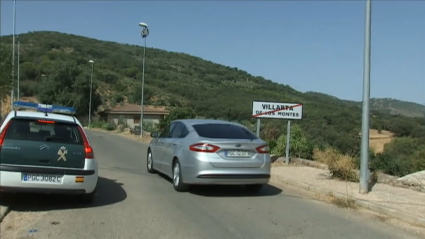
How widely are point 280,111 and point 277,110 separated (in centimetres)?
10

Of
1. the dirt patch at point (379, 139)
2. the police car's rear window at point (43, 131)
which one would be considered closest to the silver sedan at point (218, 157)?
the police car's rear window at point (43, 131)

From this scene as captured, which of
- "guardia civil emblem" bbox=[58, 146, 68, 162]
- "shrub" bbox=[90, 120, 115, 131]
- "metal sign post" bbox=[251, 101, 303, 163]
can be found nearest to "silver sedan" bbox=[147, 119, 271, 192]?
"guardia civil emblem" bbox=[58, 146, 68, 162]

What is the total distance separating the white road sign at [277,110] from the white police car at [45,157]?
822 cm

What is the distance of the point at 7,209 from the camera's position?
23.9 ft

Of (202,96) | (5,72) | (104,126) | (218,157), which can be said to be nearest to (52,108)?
(218,157)

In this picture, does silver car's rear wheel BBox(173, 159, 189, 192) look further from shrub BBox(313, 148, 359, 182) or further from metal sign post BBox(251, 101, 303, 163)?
metal sign post BBox(251, 101, 303, 163)

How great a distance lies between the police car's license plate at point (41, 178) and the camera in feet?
23.5

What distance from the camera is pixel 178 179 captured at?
31.5ft

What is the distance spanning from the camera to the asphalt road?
6.32m

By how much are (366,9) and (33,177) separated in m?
7.73

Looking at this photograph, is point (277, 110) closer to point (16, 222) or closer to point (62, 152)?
point (62, 152)

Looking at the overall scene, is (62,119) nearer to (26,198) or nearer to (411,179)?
(26,198)

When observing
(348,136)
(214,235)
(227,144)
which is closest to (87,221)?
(214,235)

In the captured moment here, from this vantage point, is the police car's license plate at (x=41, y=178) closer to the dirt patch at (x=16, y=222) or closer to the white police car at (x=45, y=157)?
the white police car at (x=45, y=157)
